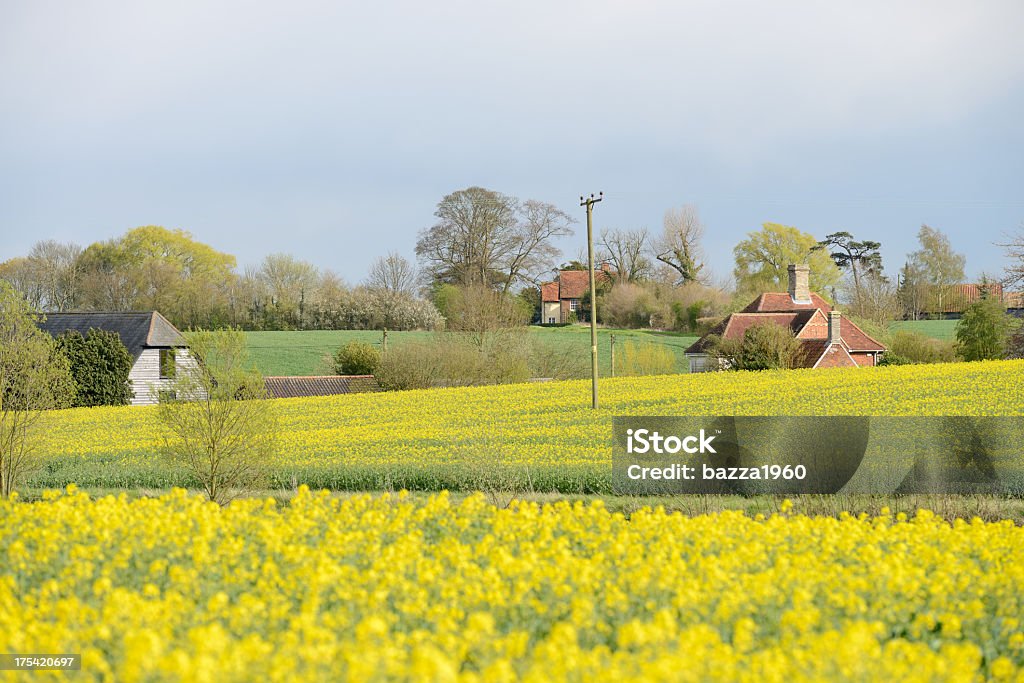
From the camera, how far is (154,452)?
19531 mm

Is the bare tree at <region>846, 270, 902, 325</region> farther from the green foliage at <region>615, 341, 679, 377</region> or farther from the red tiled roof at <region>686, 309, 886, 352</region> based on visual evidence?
the green foliage at <region>615, 341, 679, 377</region>

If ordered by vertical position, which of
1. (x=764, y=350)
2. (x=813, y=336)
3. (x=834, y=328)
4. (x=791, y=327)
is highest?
(x=791, y=327)

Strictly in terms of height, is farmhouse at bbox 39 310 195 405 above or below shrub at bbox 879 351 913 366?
above

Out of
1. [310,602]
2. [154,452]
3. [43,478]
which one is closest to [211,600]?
[310,602]

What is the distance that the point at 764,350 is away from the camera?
108 ft

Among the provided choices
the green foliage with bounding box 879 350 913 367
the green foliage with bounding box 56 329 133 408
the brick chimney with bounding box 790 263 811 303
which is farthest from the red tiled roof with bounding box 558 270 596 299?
the green foliage with bounding box 56 329 133 408

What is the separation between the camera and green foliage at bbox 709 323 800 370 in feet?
108

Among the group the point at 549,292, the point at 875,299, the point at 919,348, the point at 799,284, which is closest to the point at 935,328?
the point at 875,299

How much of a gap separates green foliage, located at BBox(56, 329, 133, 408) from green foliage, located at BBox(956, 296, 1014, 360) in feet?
103

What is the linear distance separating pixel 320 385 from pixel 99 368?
307 inches

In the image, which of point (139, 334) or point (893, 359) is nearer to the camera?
point (893, 359)

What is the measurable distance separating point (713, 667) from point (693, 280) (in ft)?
219

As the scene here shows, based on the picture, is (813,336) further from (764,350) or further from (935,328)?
(935,328)

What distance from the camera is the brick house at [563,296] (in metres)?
82.8
